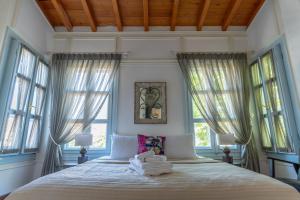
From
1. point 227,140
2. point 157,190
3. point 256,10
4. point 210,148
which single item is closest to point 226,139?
point 227,140

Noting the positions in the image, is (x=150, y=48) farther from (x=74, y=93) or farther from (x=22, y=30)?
(x=22, y=30)

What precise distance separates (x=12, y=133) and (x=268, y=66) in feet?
13.0

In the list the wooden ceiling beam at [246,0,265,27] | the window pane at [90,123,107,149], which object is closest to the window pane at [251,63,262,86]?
the wooden ceiling beam at [246,0,265,27]

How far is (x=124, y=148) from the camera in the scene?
9.48ft

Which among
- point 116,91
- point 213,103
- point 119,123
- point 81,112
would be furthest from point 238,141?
point 81,112

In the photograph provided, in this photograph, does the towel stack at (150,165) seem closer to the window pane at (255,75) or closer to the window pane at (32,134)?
the window pane at (32,134)

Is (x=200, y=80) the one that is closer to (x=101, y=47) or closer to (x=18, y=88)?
(x=101, y=47)

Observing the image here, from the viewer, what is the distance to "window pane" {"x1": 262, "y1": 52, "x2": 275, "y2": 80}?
3.03 m

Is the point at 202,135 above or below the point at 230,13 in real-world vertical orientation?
below

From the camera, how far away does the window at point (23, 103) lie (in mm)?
2617

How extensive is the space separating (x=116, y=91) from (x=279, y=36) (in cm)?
276

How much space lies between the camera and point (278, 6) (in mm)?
2918

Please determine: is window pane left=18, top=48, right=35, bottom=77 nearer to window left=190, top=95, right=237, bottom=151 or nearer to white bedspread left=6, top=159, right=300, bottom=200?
white bedspread left=6, top=159, right=300, bottom=200

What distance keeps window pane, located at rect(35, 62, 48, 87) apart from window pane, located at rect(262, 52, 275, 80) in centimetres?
380
